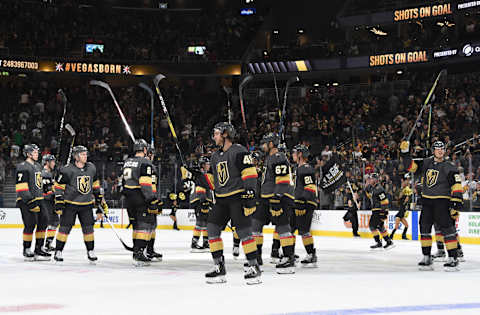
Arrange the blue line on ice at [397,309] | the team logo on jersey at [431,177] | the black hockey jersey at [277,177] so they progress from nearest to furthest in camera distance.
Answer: the blue line on ice at [397,309]
the black hockey jersey at [277,177]
the team logo on jersey at [431,177]

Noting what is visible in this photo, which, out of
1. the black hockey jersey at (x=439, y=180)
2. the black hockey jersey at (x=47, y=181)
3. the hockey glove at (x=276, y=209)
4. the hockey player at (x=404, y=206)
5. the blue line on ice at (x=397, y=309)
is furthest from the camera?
the hockey player at (x=404, y=206)

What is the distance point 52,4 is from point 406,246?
2504 centimetres

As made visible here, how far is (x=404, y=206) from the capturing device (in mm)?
18156

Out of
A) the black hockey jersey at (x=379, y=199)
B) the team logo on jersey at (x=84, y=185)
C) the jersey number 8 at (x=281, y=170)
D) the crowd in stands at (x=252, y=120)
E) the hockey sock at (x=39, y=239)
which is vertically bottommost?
the hockey sock at (x=39, y=239)

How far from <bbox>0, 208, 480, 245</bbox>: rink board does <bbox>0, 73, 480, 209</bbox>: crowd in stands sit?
59cm

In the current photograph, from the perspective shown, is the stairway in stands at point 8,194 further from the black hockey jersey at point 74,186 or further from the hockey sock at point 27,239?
the black hockey jersey at point 74,186

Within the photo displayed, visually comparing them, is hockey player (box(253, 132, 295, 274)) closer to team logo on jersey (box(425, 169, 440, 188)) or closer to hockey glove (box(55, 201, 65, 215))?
team logo on jersey (box(425, 169, 440, 188))

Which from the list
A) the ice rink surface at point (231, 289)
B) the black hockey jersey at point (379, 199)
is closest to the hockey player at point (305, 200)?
the ice rink surface at point (231, 289)

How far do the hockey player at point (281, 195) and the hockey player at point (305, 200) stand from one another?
564 millimetres

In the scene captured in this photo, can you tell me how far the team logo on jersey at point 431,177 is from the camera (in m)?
10.6

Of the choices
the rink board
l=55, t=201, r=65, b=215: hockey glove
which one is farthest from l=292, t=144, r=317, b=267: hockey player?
the rink board

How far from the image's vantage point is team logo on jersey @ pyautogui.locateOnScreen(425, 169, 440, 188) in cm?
1056

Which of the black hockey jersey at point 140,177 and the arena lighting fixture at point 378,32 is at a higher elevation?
the arena lighting fixture at point 378,32

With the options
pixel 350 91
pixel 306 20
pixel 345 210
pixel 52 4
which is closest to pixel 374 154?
pixel 345 210
